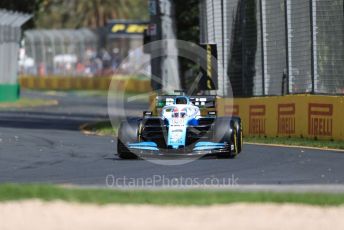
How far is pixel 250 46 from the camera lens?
24.3 meters

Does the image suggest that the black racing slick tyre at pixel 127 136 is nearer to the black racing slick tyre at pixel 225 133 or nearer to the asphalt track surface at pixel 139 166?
the asphalt track surface at pixel 139 166

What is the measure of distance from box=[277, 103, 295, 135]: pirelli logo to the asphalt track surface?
1.81 meters

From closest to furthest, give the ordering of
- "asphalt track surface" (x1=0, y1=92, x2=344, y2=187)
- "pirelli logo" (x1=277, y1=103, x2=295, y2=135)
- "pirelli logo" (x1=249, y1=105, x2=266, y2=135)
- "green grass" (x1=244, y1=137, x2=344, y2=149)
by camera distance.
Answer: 1. "asphalt track surface" (x1=0, y1=92, x2=344, y2=187)
2. "green grass" (x1=244, y1=137, x2=344, y2=149)
3. "pirelli logo" (x1=277, y1=103, x2=295, y2=135)
4. "pirelli logo" (x1=249, y1=105, x2=266, y2=135)

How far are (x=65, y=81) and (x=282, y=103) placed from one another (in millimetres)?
44903

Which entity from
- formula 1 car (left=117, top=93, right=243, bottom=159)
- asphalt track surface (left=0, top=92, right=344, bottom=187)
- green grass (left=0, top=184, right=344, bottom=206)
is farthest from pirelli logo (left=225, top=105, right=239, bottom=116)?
green grass (left=0, top=184, right=344, bottom=206)

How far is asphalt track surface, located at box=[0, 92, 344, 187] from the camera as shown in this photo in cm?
1381

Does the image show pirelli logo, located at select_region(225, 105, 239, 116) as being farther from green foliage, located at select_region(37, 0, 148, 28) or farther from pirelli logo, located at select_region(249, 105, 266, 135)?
green foliage, located at select_region(37, 0, 148, 28)

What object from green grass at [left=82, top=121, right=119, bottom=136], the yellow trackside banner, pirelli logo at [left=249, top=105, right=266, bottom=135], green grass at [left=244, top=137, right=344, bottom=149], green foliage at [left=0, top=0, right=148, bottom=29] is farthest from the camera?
green foliage at [left=0, top=0, right=148, bottom=29]

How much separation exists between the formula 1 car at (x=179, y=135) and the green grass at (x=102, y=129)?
7.81m

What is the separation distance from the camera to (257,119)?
2295 cm

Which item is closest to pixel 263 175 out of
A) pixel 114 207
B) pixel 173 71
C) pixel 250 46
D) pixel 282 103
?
pixel 114 207

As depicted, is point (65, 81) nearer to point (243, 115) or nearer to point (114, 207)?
point (243, 115)

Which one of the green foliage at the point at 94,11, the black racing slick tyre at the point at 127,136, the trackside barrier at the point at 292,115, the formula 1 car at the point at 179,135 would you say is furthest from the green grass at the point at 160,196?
the green foliage at the point at 94,11

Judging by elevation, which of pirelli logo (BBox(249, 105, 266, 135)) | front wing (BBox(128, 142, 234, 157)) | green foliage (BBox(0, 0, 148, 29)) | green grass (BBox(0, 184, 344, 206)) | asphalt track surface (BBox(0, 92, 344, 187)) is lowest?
asphalt track surface (BBox(0, 92, 344, 187))
